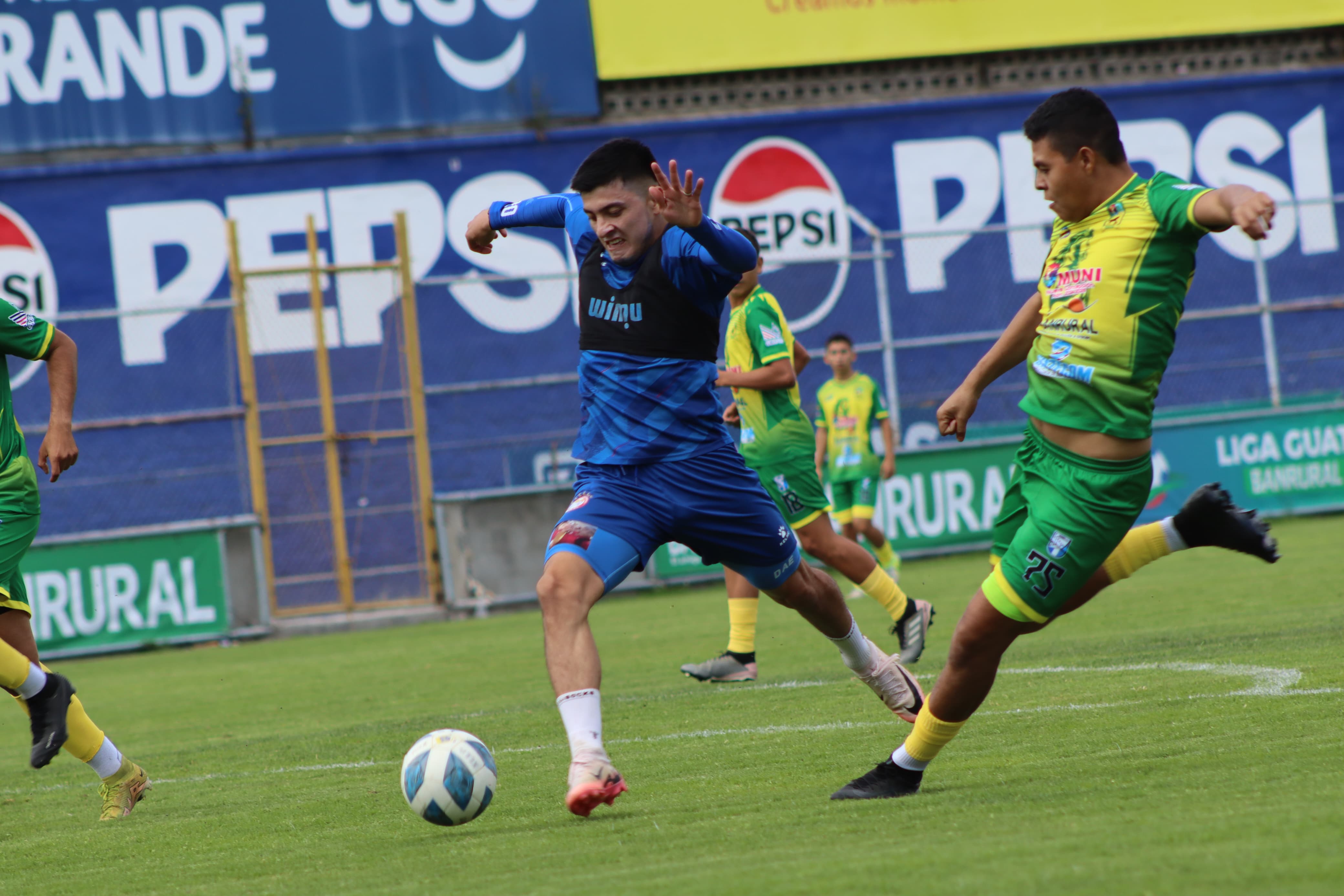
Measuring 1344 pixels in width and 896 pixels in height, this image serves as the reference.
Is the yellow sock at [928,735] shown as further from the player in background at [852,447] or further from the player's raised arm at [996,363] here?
the player in background at [852,447]

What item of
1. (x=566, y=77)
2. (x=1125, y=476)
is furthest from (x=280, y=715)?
(x=566, y=77)

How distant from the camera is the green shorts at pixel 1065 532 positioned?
4.42 meters

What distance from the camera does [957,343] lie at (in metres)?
18.0

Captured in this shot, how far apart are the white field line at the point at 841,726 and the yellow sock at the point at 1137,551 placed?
1.00 meters

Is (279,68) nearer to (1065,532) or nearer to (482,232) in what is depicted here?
(482,232)

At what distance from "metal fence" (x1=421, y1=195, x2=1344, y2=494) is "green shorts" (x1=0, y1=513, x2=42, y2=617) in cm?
1128

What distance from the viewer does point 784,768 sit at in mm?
5367

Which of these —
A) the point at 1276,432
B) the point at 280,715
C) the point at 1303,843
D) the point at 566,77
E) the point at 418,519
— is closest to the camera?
the point at 1303,843

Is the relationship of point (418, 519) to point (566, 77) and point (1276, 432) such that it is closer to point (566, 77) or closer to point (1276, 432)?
point (566, 77)

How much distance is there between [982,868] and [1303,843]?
2.40 feet

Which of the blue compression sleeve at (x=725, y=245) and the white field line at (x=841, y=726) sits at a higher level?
the blue compression sleeve at (x=725, y=245)

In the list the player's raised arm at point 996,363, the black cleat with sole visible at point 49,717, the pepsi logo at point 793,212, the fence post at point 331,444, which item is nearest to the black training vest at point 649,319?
the player's raised arm at point 996,363

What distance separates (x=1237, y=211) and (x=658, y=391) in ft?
6.65

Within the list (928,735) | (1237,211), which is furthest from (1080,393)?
(928,735)
